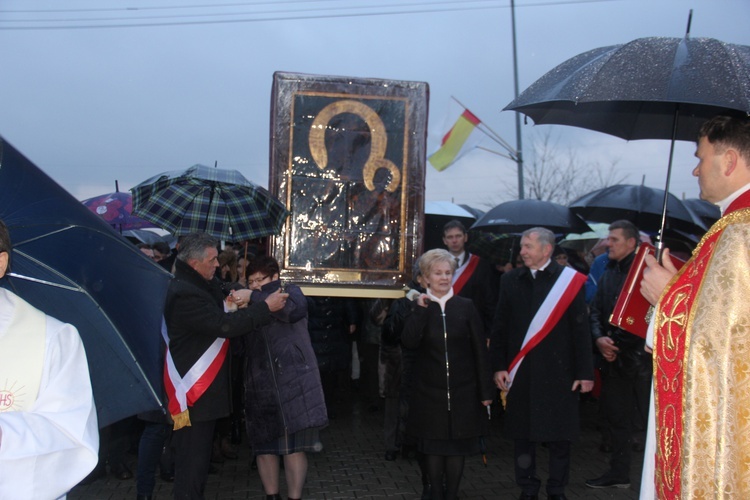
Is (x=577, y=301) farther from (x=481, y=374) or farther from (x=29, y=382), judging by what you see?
(x=29, y=382)

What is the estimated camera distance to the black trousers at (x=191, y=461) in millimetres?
4741

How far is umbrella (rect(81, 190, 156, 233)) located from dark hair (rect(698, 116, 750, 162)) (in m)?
7.33

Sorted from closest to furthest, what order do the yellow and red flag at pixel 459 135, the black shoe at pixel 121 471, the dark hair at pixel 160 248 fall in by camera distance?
the black shoe at pixel 121 471, the dark hair at pixel 160 248, the yellow and red flag at pixel 459 135

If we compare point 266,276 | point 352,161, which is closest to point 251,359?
point 266,276

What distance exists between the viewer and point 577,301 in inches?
222

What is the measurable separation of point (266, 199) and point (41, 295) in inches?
134

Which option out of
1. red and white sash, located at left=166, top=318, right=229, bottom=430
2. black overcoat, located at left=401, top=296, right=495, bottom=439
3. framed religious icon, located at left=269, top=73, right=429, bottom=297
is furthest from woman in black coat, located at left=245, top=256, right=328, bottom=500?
framed religious icon, located at left=269, top=73, right=429, bottom=297

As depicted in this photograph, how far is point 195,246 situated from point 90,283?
2.22 meters

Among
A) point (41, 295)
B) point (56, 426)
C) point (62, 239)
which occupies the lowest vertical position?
point (56, 426)

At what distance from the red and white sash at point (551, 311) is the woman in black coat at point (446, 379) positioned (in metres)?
0.47

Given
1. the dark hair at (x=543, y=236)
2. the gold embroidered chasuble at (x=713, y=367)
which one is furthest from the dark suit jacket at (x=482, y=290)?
the gold embroidered chasuble at (x=713, y=367)

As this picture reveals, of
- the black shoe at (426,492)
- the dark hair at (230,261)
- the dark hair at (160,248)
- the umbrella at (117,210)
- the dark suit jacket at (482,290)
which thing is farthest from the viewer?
the umbrella at (117,210)

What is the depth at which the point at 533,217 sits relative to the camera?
358 inches

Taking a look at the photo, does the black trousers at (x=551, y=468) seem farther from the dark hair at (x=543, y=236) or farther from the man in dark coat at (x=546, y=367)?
the dark hair at (x=543, y=236)
